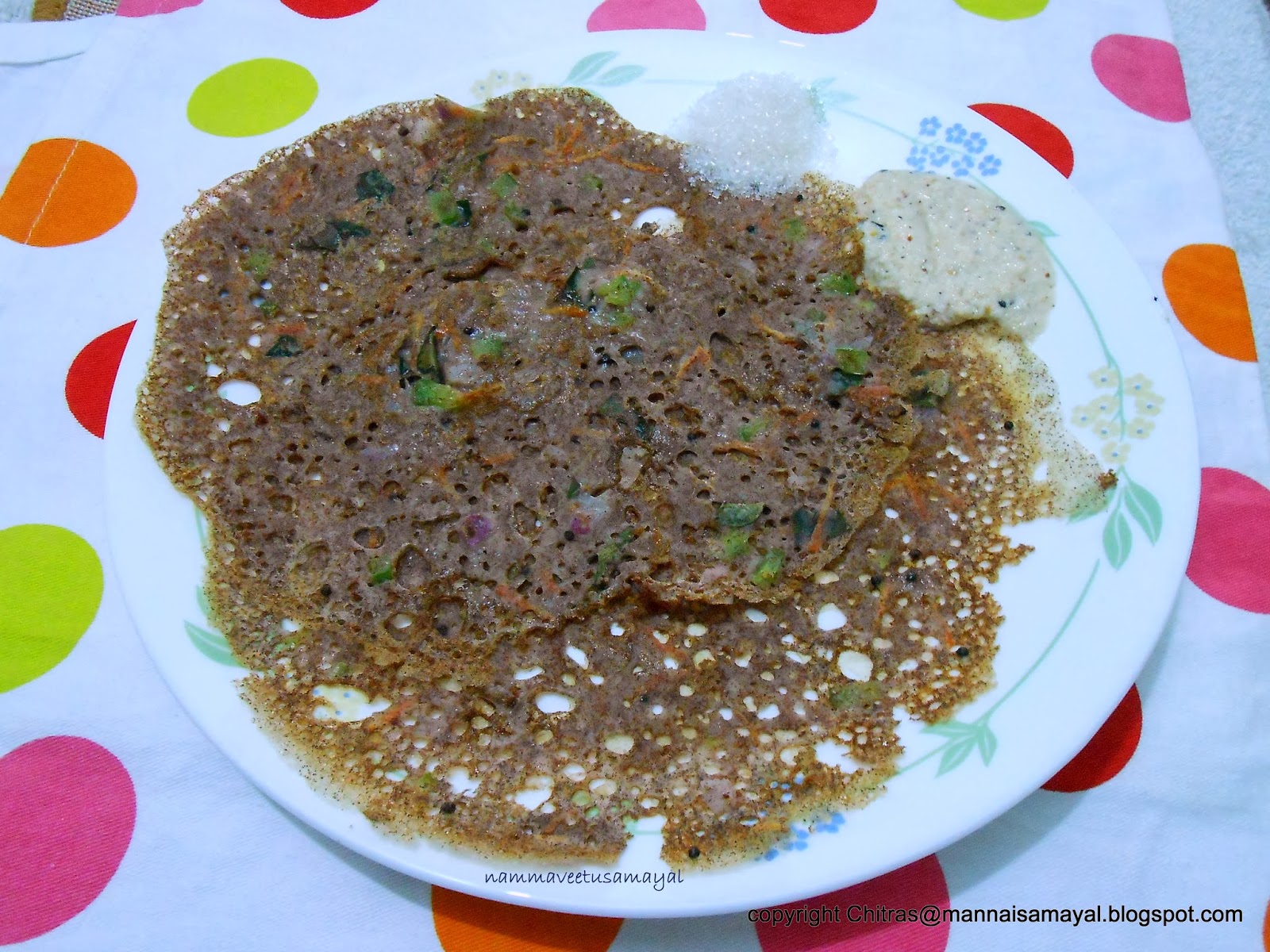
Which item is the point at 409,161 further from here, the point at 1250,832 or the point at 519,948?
the point at 1250,832

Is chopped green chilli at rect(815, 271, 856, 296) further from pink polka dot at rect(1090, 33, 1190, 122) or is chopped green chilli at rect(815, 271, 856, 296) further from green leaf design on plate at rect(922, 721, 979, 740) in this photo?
pink polka dot at rect(1090, 33, 1190, 122)

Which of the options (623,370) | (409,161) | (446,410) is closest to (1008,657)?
(623,370)

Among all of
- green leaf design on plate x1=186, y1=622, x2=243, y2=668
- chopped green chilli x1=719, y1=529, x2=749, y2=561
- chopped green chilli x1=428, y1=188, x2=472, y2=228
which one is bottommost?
green leaf design on plate x1=186, y1=622, x2=243, y2=668

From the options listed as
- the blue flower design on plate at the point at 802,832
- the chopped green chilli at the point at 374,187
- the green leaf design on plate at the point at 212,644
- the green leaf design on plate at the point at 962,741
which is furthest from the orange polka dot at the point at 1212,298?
the green leaf design on plate at the point at 212,644

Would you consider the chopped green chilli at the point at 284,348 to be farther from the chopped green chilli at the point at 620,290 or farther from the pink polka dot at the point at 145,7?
the pink polka dot at the point at 145,7

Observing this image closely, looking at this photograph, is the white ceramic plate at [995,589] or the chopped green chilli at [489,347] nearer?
the white ceramic plate at [995,589]

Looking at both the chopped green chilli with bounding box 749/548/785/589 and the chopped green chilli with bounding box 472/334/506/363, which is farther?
the chopped green chilli with bounding box 472/334/506/363

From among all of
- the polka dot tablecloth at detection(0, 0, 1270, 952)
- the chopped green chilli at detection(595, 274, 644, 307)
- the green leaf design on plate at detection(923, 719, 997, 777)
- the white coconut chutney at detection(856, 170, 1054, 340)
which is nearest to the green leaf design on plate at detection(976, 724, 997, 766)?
the green leaf design on plate at detection(923, 719, 997, 777)
